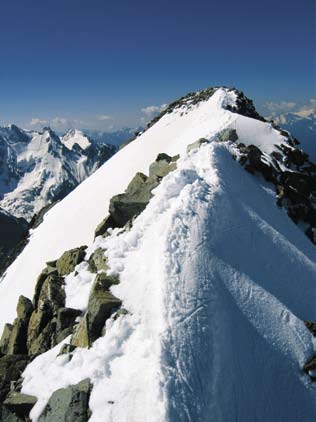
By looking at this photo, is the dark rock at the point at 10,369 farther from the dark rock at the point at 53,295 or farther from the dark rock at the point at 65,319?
the dark rock at the point at 53,295

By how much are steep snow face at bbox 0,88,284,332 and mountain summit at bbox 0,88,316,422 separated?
18.2 ft

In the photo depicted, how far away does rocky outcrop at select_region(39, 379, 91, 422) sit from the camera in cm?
1112

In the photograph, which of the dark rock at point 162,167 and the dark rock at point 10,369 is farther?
the dark rock at point 162,167

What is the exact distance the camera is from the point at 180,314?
1288cm

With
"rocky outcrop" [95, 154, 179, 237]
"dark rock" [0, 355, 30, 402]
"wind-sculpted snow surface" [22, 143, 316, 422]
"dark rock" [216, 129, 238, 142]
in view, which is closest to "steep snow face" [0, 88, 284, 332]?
"dark rock" [216, 129, 238, 142]

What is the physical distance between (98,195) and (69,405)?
84.2ft

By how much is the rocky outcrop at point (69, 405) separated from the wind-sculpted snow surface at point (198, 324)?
0.35m

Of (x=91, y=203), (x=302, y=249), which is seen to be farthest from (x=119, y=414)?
(x=91, y=203)

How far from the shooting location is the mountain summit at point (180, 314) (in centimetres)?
1145

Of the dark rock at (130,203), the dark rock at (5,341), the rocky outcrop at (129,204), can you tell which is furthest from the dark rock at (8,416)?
the dark rock at (130,203)

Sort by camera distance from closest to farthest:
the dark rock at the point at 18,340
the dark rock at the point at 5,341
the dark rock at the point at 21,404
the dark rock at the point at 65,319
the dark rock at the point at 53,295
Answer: the dark rock at the point at 21,404 → the dark rock at the point at 65,319 → the dark rock at the point at 53,295 → the dark rock at the point at 18,340 → the dark rock at the point at 5,341

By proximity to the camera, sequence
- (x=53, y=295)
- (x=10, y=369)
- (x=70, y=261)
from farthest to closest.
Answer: (x=70, y=261), (x=53, y=295), (x=10, y=369)

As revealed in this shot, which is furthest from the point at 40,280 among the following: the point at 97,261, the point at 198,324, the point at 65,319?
the point at 198,324

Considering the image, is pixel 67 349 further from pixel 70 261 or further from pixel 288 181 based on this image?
pixel 288 181
